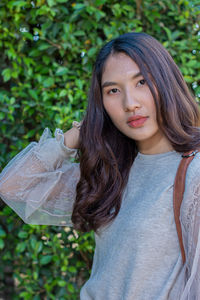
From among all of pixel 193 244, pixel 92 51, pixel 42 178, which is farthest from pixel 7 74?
pixel 193 244

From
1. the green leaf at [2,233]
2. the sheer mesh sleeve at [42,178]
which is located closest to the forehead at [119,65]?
the sheer mesh sleeve at [42,178]

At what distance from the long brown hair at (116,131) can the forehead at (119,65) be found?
2 cm

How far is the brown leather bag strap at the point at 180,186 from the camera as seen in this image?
1.15 m

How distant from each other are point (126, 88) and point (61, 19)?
1.13 meters

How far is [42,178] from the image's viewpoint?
1.64 m

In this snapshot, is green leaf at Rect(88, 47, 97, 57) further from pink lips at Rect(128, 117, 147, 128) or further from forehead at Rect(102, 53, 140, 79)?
pink lips at Rect(128, 117, 147, 128)

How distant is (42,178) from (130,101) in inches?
23.8

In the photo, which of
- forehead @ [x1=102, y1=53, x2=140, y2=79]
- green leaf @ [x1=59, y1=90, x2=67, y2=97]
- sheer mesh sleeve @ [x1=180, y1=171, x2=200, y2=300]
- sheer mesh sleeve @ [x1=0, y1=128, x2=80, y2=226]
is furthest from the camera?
green leaf @ [x1=59, y1=90, x2=67, y2=97]

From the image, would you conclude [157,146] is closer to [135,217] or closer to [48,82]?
[135,217]

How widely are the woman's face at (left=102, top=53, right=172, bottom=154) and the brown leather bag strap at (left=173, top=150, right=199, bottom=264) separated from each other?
146 millimetres

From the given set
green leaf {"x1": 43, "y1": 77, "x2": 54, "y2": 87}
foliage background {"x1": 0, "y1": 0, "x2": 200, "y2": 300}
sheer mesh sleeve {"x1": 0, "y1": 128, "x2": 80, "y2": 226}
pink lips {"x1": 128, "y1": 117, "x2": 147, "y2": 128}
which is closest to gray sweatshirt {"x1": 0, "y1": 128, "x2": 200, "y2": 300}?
sheer mesh sleeve {"x1": 0, "y1": 128, "x2": 80, "y2": 226}

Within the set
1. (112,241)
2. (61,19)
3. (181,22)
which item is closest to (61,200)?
(112,241)

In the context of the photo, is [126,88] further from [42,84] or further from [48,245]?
[48,245]

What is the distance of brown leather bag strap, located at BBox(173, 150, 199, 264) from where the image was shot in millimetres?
1154
